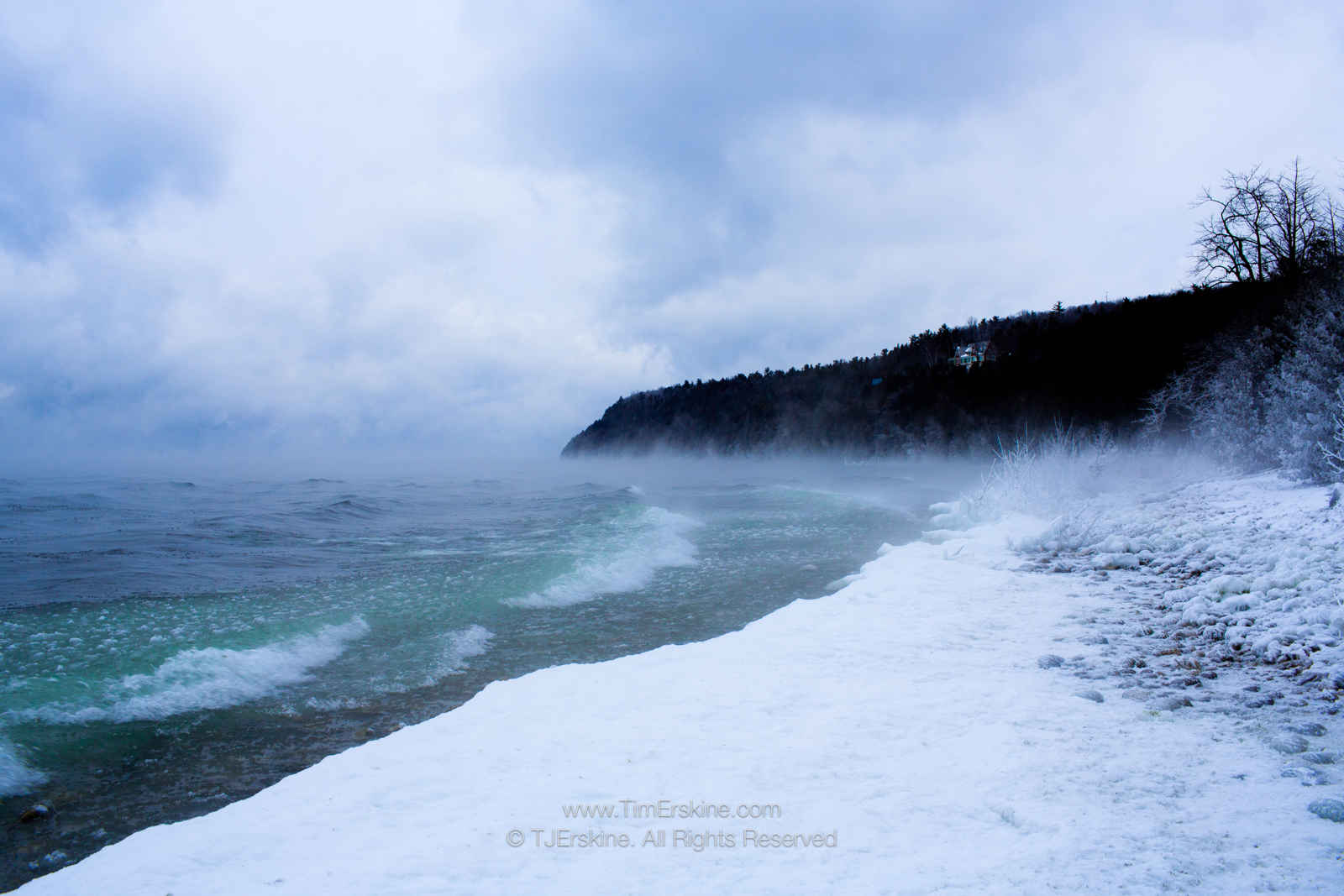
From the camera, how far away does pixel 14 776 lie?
5.87 m

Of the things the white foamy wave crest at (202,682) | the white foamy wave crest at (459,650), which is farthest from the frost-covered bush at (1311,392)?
the white foamy wave crest at (202,682)

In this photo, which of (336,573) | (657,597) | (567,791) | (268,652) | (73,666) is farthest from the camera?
(336,573)

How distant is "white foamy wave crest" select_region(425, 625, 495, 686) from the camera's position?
8.13 m

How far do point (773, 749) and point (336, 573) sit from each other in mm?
12992

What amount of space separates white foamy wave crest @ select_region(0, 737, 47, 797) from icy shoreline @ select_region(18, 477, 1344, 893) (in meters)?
3.26

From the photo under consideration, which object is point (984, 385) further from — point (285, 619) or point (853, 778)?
point (853, 778)

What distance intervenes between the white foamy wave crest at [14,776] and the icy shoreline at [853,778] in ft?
10.7

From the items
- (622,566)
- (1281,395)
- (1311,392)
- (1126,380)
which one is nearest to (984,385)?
(1126,380)

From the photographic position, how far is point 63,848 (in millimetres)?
4773

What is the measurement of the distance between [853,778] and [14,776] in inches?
298

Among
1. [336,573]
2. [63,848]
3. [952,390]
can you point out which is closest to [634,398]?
[952,390]

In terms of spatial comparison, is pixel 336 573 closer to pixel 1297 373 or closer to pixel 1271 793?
pixel 1271 793

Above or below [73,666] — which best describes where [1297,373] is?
above

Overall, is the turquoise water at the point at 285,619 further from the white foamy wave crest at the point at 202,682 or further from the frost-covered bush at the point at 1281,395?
the frost-covered bush at the point at 1281,395
